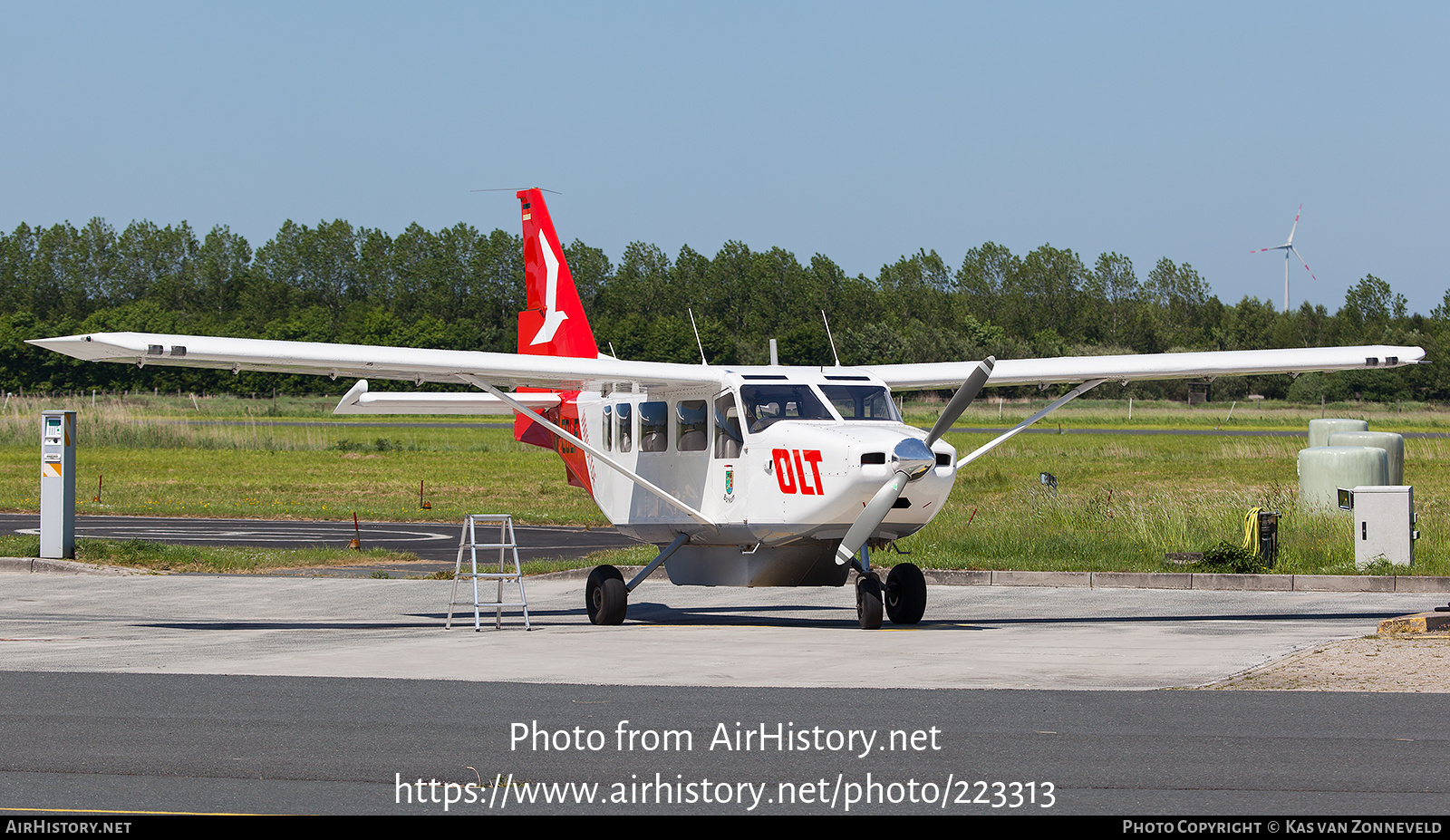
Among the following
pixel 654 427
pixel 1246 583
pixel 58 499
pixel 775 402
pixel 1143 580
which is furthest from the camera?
pixel 58 499

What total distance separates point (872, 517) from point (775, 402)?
6.37ft

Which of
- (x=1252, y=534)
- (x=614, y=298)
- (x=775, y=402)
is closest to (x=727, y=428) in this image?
(x=775, y=402)

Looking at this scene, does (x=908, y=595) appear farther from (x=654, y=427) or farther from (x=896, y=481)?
(x=654, y=427)

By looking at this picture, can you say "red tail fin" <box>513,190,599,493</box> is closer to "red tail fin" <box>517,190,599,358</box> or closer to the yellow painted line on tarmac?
"red tail fin" <box>517,190,599,358</box>

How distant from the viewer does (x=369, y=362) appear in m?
14.7

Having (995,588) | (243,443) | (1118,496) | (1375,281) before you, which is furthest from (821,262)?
(995,588)

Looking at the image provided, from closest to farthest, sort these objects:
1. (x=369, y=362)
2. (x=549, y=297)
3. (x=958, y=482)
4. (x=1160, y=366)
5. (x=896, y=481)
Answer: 1. (x=896, y=481)
2. (x=369, y=362)
3. (x=1160, y=366)
4. (x=549, y=297)
5. (x=958, y=482)

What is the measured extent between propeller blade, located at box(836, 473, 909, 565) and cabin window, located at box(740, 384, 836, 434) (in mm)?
1454

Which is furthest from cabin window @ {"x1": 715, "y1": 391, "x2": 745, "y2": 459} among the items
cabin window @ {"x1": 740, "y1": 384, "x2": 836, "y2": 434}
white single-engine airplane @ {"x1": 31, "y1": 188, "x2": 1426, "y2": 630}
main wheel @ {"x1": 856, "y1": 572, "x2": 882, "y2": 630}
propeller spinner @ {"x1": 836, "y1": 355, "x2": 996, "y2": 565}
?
main wheel @ {"x1": 856, "y1": 572, "x2": 882, "y2": 630}

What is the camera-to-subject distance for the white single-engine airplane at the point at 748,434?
538 inches

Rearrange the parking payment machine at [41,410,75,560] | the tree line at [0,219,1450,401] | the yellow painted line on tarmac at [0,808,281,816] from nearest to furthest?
the yellow painted line on tarmac at [0,808,281,816] < the parking payment machine at [41,410,75,560] < the tree line at [0,219,1450,401]

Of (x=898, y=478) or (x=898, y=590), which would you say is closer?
(x=898, y=478)

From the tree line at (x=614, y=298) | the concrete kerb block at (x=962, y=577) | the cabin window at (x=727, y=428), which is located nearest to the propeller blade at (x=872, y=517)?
the cabin window at (x=727, y=428)

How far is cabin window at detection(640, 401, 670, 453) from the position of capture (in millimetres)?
16094
